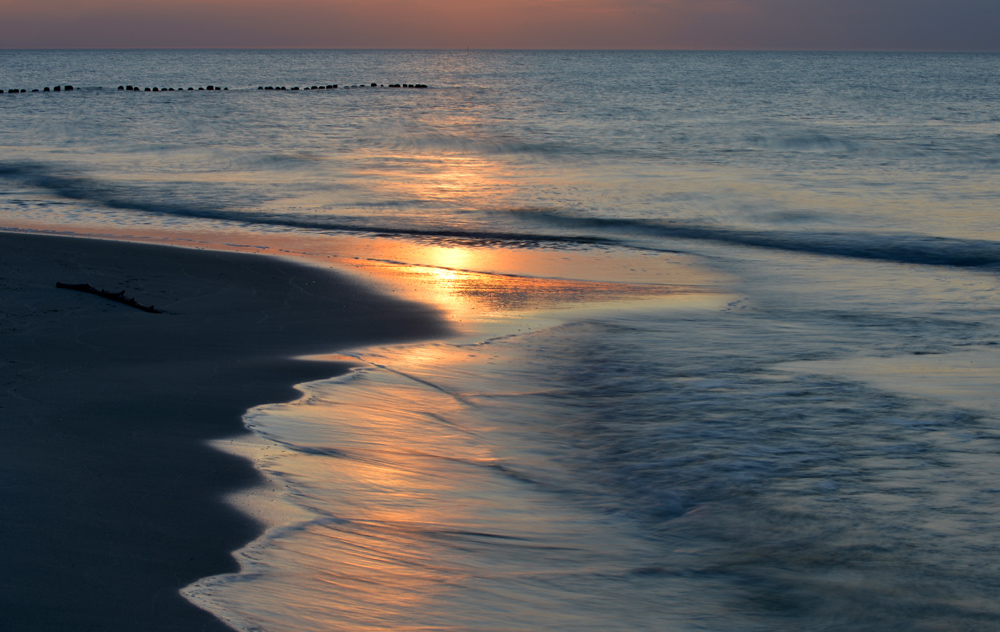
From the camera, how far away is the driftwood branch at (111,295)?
23.7ft

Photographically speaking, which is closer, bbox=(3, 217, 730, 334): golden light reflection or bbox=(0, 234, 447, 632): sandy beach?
bbox=(0, 234, 447, 632): sandy beach

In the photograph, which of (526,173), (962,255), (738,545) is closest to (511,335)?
(738,545)

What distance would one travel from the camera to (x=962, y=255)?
11.5 m

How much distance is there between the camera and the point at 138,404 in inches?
197

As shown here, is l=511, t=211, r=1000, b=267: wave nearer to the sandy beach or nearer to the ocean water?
the ocean water

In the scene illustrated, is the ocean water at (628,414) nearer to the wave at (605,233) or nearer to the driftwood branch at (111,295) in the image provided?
the wave at (605,233)

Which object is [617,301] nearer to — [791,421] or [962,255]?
[791,421]

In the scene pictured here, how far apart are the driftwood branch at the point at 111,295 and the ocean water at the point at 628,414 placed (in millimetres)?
2081

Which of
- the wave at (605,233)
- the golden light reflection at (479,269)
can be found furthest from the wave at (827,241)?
the golden light reflection at (479,269)

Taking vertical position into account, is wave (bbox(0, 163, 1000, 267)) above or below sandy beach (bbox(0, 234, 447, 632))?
above

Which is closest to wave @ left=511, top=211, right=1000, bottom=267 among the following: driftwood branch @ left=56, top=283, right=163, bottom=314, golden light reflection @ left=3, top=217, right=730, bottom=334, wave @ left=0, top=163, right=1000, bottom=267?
wave @ left=0, top=163, right=1000, bottom=267

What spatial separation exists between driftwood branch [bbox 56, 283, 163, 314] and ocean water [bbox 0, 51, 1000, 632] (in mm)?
2081

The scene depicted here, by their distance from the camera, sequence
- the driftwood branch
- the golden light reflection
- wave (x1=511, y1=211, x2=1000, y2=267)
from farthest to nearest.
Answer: wave (x1=511, y1=211, x2=1000, y2=267) → the golden light reflection → the driftwood branch

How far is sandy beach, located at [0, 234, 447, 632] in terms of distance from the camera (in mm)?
3137
